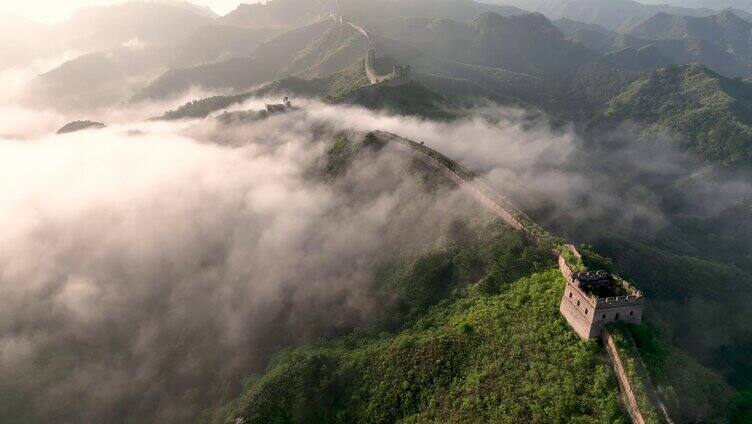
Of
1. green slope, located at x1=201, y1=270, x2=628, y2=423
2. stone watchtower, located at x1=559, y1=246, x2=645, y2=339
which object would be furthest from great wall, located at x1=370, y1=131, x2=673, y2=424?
green slope, located at x1=201, y1=270, x2=628, y2=423

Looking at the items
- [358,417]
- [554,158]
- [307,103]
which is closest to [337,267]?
[358,417]

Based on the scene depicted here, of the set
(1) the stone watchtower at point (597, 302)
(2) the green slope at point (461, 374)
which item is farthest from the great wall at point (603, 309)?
(2) the green slope at point (461, 374)

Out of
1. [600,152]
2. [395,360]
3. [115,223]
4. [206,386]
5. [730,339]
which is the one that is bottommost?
[600,152]

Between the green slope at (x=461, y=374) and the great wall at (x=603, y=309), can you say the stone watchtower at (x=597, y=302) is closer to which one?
the great wall at (x=603, y=309)

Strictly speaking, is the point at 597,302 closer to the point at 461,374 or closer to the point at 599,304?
the point at 599,304

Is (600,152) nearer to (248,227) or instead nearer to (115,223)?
(248,227)

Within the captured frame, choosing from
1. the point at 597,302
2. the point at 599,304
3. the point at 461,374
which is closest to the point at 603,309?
the point at 599,304

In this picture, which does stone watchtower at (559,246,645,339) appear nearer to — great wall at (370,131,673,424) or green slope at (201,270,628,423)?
great wall at (370,131,673,424)

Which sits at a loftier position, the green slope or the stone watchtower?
the stone watchtower
